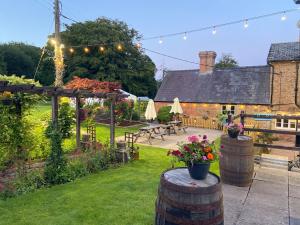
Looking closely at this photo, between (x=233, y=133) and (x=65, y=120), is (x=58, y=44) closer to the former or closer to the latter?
(x=65, y=120)

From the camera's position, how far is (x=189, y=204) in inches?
114

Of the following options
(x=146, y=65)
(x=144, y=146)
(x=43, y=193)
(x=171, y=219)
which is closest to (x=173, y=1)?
(x=144, y=146)

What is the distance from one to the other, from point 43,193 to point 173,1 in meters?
18.9

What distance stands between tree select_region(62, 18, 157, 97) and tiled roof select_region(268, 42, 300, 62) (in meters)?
19.2

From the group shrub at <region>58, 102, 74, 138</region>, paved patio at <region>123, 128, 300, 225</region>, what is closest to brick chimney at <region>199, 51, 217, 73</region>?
shrub at <region>58, 102, 74, 138</region>

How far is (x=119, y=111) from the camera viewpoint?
60.4ft

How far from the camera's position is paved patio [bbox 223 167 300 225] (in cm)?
428

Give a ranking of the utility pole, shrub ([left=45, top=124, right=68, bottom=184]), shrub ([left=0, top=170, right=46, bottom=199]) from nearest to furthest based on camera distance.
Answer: shrub ([left=0, top=170, right=46, bottom=199]), shrub ([left=45, top=124, right=68, bottom=184]), the utility pole

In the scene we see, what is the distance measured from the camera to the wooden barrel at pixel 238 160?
556 centimetres

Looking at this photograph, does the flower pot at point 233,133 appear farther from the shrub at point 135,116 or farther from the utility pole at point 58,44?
the shrub at point 135,116

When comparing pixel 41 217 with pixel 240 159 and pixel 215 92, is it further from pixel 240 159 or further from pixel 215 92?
pixel 215 92

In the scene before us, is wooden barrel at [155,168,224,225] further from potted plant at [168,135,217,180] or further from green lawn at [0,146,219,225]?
green lawn at [0,146,219,225]

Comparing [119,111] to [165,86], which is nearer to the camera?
[119,111]

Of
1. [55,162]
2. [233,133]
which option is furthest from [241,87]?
[55,162]
